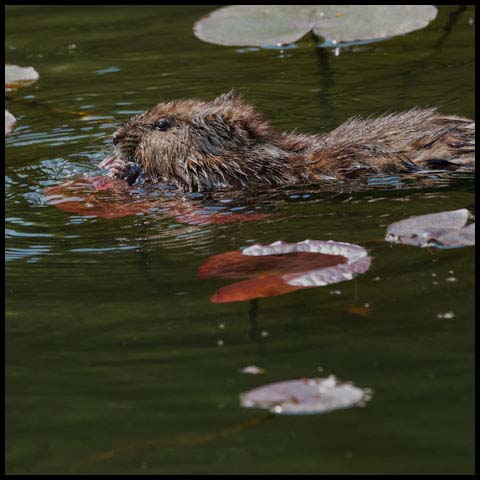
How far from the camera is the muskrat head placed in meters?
7.55

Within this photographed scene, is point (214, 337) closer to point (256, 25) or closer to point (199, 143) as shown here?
point (199, 143)

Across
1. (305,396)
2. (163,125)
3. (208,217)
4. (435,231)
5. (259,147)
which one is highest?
(163,125)

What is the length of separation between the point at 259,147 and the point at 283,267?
2.35m

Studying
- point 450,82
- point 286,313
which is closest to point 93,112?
point 450,82

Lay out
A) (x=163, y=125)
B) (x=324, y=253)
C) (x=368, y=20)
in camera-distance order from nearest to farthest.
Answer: (x=324, y=253) < (x=163, y=125) < (x=368, y=20)

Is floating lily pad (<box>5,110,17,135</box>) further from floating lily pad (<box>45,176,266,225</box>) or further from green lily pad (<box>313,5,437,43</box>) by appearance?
green lily pad (<box>313,5,437,43</box>)

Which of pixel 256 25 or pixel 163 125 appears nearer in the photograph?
pixel 163 125

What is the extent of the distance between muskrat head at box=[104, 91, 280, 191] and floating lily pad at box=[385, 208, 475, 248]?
1.90 m

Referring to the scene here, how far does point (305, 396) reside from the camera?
4.05 m

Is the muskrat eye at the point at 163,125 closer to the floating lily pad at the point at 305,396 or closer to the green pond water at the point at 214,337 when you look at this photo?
the green pond water at the point at 214,337

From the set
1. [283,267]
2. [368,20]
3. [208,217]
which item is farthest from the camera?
[368,20]

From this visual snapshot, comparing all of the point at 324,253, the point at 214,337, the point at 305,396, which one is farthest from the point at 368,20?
the point at 305,396

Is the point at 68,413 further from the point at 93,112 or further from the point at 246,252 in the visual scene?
the point at 93,112

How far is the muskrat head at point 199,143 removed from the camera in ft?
24.8
